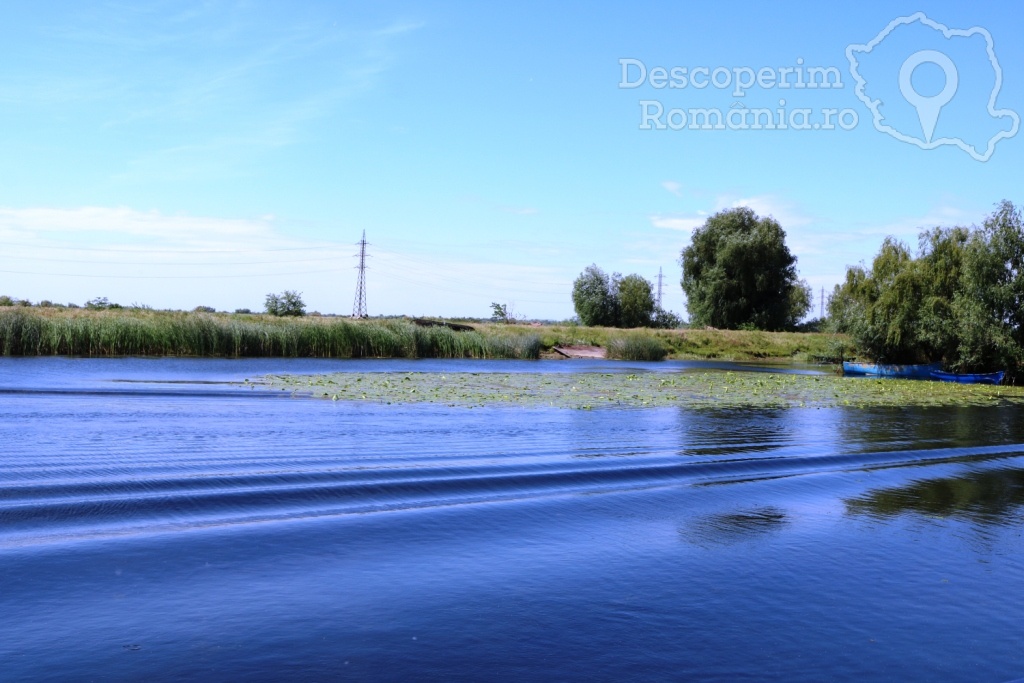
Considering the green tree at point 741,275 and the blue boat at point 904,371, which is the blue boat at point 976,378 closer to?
the blue boat at point 904,371

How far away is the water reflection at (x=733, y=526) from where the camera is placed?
29.7 ft

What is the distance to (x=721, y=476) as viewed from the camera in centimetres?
1248

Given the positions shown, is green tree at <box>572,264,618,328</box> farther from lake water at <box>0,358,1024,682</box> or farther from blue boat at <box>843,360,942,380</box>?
lake water at <box>0,358,1024,682</box>

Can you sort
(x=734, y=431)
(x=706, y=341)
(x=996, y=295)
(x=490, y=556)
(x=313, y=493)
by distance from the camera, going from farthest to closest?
(x=706, y=341) → (x=996, y=295) → (x=734, y=431) → (x=313, y=493) → (x=490, y=556)

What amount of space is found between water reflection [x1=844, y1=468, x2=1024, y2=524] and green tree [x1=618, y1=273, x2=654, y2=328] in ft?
246

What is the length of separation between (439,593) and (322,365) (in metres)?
30.4

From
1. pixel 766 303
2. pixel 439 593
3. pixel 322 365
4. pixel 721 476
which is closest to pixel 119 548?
pixel 439 593

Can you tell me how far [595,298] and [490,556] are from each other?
8021cm

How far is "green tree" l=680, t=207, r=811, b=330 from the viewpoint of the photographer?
80062 mm

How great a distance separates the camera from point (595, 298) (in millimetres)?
87625

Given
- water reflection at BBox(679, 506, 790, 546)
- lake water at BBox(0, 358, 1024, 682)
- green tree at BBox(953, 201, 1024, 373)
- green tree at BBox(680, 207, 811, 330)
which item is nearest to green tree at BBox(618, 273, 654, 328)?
green tree at BBox(680, 207, 811, 330)

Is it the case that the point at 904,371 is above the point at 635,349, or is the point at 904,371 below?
below

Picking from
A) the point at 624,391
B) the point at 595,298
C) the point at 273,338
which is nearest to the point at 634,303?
the point at 595,298

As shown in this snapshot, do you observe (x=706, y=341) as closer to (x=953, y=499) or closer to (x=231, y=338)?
(x=231, y=338)
